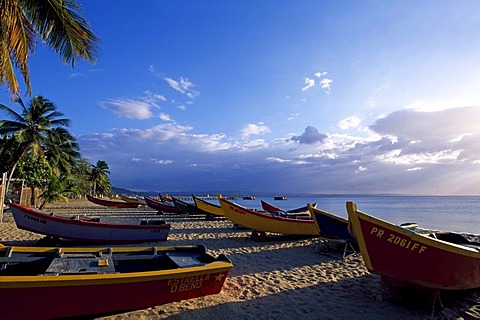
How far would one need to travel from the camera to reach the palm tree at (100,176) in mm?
53556

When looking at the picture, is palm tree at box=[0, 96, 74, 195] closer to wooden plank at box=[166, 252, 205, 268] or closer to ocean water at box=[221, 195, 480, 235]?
wooden plank at box=[166, 252, 205, 268]

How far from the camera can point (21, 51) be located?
7.49m

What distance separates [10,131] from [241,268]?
21.9 metres

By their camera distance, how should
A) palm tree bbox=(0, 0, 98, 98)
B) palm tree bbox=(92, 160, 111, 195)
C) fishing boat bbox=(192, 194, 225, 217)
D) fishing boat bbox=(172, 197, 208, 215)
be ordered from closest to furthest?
palm tree bbox=(0, 0, 98, 98), fishing boat bbox=(192, 194, 225, 217), fishing boat bbox=(172, 197, 208, 215), palm tree bbox=(92, 160, 111, 195)

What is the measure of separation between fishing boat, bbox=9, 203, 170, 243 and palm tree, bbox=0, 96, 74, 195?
14045 mm

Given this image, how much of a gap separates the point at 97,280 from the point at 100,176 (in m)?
57.5

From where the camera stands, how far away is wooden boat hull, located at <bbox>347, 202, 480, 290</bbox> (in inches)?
169

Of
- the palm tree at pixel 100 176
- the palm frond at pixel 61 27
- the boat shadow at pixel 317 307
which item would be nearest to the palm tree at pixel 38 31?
the palm frond at pixel 61 27

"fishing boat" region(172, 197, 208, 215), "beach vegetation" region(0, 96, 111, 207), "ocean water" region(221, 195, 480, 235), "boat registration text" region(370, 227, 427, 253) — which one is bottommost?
"ocean water" region(221, 195, 480, 235)

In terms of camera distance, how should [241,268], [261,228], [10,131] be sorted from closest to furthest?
[241,268], [261,228], [10,131]

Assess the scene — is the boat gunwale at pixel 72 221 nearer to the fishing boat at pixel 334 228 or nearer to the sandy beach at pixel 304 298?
the sandy beach at pixel 304 298

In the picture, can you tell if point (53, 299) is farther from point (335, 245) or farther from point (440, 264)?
point (335, 245)

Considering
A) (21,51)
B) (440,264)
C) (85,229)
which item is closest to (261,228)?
(85,229)

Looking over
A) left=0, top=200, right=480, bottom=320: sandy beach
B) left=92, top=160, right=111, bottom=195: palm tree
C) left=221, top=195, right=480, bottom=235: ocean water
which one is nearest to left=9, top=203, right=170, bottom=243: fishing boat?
left=0, top=200, right=480, bottom=320: sandy beach
